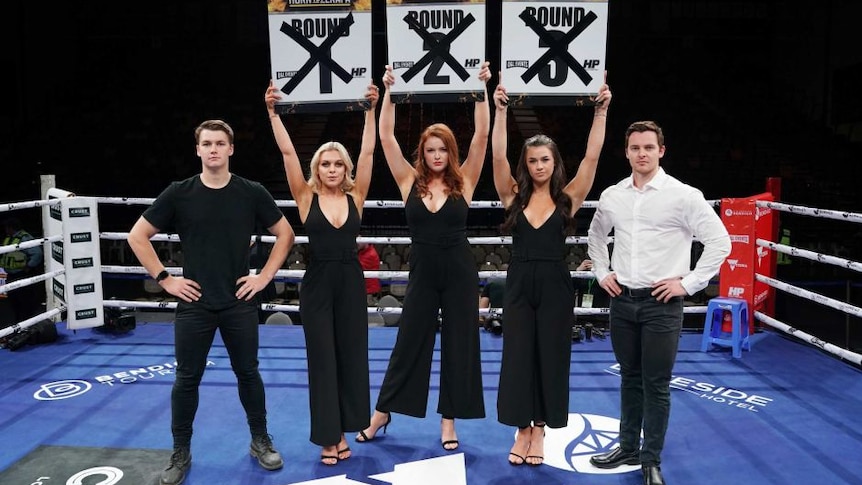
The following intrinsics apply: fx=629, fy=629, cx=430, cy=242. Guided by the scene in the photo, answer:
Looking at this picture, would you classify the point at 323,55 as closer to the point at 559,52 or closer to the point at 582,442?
the point at 559,52

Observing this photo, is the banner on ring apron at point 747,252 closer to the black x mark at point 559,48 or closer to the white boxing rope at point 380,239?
the white boxing rope at point 380,239

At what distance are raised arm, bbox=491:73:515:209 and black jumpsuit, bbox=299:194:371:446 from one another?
2.12 ft

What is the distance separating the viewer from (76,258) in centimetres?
427

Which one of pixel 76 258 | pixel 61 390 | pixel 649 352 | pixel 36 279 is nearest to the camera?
pixel 649 352

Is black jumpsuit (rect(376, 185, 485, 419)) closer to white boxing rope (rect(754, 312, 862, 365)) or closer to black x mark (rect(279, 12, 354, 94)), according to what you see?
black x mark (rect(279, 12, 354, 94))

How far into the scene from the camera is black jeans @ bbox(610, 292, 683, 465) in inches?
95.7

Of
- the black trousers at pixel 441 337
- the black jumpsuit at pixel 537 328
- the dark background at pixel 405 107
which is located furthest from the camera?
the dark background at pixel 405 107

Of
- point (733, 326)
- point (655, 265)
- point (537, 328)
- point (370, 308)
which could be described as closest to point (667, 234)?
point (655, 265)

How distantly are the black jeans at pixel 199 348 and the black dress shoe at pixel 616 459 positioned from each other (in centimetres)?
148

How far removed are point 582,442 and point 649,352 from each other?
2.19 ft

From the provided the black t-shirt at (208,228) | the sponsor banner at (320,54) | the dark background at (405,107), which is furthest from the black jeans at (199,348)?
the dark background at (405,107)

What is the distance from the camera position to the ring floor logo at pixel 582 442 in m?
2.64

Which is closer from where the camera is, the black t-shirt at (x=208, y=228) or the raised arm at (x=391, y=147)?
the black t-shirt at (x=208, y=228)

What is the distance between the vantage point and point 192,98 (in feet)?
40.9
